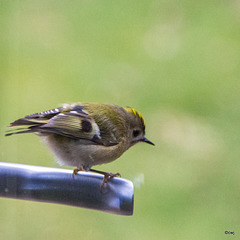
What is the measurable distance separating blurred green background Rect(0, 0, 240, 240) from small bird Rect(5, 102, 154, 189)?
33 cm

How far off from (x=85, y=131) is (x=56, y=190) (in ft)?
0.89

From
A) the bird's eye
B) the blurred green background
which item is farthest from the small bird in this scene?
the blurred green background

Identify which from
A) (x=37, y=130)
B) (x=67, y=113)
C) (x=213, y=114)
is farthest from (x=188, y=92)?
(x=37, y=130)

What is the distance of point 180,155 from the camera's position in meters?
2.13

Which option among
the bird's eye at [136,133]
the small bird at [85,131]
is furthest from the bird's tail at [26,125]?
the bird's eye at [136,133]

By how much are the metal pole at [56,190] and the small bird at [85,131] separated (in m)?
0.08

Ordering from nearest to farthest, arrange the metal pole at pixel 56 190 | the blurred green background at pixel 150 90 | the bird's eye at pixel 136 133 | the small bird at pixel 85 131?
1. the metal pole at pixel 56 190
2. the small bird at pixel 85 131
3. the bird's eye at pixel 136 133
4. the blurred green background at pixel 150 90

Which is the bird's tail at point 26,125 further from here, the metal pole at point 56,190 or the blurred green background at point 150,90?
the blurred green background at point 150,90

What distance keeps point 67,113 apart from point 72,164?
137 millimetres

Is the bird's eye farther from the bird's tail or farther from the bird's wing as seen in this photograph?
the bird's tail

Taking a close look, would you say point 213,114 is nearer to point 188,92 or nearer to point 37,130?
point 188,92

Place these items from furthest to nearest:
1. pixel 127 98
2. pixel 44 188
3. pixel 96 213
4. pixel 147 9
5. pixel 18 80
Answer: pixel 147 9, pixel 127 98, pixel 18 80, pixel 96 213, pixel 44 188

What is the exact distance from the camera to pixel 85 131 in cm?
132

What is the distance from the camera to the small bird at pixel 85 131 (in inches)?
48.1
